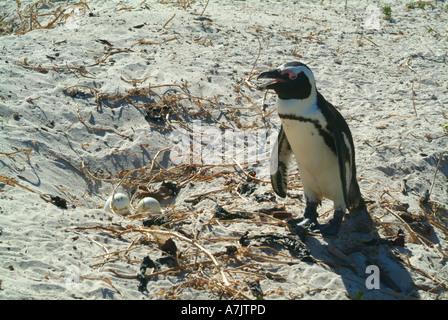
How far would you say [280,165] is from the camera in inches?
150

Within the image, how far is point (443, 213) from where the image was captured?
395 cm

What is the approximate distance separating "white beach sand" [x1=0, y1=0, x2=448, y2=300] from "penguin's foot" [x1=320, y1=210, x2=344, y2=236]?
2.6 inches

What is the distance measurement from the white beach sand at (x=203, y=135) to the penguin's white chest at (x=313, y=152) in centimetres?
33

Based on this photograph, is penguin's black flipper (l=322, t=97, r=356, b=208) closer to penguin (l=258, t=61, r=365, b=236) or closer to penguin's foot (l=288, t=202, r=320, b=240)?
penguin (l=258, t=61, r=365, b=236)

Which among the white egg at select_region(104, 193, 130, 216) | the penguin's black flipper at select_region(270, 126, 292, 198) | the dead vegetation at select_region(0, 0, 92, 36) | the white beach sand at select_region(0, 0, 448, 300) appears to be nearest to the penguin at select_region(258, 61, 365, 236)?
the penguin's black flipper at select_region(270, 126, 292, 198)

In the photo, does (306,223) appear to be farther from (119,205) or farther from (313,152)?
(119,205)

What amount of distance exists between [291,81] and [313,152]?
1.63 feet

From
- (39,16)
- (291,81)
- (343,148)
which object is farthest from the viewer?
(39,16)

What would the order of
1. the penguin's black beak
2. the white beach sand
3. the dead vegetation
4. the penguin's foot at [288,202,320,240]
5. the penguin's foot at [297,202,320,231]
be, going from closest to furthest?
the white beach sand, the penguin's black beak, the penguin's foot at [288,202,320,240], the penguin's foot at [297,202,320,231], the dead vegetation

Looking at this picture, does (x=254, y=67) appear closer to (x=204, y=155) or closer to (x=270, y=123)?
(x=270, y=123)

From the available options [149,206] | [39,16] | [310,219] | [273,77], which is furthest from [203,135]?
[39,16]

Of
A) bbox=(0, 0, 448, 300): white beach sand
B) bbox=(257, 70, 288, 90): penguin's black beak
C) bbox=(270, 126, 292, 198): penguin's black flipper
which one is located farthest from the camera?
bbox=(270, 126, 292, 198): penguin's black flipper

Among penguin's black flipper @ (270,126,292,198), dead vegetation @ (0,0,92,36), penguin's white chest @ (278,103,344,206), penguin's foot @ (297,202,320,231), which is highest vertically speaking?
penguin's white chest @ (278,103,344,206)

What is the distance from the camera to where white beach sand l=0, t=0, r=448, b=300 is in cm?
294
